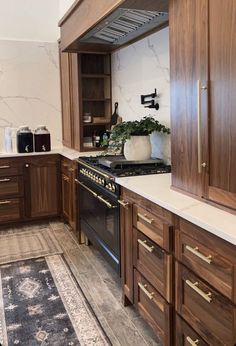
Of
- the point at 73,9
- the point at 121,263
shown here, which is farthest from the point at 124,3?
the point at 121,263

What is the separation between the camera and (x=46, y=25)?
453 centimetres

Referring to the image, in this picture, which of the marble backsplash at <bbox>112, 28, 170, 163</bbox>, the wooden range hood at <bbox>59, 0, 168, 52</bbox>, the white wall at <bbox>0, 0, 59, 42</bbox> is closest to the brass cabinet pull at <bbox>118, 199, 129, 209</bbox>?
the marble backsplash at <bbox>112, 28, 170, 163</bbox>

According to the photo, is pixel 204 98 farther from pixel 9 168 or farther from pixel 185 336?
pixel 9 168

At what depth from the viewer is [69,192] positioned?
3.85 m

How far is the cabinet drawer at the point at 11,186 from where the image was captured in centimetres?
402

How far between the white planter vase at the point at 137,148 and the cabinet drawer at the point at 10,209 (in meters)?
1.82

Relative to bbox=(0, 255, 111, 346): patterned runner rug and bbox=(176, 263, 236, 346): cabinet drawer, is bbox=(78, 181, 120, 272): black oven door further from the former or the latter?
bbox=(176, 263, 236, 346): cabinet drawer

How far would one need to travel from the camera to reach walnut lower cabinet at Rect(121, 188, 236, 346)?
1382 mm

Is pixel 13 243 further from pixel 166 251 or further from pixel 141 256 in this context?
pixel 166 251

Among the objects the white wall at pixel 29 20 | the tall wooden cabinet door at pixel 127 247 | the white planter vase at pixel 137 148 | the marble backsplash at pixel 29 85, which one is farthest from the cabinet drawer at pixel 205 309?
Result: the white wall at pixel 29 20

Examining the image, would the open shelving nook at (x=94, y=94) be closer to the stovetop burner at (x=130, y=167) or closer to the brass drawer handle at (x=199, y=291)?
the stovetop burner at (x=130, y=167)

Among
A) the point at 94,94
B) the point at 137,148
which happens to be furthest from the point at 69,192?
the point at 137,148

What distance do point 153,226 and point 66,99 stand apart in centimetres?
284

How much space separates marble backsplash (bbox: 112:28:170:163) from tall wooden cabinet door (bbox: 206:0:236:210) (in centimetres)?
130
